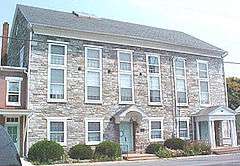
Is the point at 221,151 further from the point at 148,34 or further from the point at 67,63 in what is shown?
the point at 67,63

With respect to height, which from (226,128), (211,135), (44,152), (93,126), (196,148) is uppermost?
(93,126)

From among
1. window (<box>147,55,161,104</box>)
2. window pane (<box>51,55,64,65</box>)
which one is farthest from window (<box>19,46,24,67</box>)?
window (<box>147,55,161,104</box>)

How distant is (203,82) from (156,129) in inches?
287

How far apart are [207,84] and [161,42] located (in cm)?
659

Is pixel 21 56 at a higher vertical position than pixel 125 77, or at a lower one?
higher

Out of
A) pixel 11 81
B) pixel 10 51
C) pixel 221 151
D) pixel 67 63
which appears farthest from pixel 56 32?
pixel 221 151

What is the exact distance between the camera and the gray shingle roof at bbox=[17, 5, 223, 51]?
2637 cm

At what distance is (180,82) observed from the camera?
30875mm

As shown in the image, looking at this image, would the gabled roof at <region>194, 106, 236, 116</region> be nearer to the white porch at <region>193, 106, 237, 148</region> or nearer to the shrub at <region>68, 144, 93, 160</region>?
the white porch at <region>193, 106, 237, 148</region>

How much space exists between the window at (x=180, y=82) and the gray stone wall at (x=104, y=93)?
0.49 metres

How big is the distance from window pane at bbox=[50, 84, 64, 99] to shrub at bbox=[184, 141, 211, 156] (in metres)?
10.4

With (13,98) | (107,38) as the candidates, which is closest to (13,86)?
(13,98)

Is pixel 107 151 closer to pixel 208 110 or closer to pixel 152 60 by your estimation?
pixel 152 60

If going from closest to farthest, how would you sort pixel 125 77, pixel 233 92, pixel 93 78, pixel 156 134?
1. pixel 93 78
2. pixel 125 77
3. pixel 156 134
4. pixel 233 92
